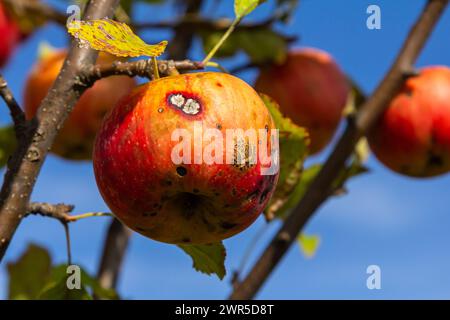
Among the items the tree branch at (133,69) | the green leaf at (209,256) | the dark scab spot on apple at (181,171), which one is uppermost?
the tree branch at (133,69)

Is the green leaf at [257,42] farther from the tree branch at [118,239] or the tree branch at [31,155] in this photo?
the tree branch at [31,155]

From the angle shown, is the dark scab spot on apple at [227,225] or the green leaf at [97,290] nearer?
the dark scab spot on apple at [227,225]

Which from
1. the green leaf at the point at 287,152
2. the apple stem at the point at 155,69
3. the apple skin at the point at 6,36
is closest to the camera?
the apple stem at the point at 155,69

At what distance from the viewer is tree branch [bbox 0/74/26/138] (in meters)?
1.02

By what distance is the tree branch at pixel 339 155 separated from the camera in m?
1.61

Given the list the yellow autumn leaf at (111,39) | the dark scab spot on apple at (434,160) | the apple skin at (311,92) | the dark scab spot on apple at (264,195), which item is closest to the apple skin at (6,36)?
the apple skin at (311,92)

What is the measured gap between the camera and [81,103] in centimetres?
234

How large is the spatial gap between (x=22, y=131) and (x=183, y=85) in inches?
9.5

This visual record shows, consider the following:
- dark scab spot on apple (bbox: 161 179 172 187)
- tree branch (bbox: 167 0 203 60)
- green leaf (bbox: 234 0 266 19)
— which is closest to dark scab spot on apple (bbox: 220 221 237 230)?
dark scab spot on apple (bbox: 161 179 172 187)

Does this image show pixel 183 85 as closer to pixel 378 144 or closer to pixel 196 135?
pixel 196 135

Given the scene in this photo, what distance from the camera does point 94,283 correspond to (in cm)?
151

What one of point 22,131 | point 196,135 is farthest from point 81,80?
point 196,135

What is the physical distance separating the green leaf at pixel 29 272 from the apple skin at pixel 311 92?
33.1 inches

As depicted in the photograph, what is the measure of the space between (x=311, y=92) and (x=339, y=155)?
681mm
